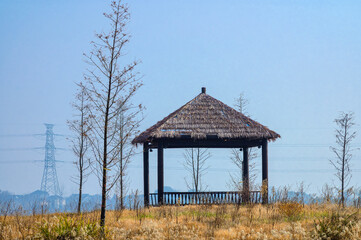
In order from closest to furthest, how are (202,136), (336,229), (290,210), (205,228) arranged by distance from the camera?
1. (336,229)
2. (205,228)
3. (290,210)
4. (202,136)

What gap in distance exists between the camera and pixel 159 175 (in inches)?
740

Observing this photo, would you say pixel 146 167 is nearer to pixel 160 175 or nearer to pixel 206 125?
pixel 160 175

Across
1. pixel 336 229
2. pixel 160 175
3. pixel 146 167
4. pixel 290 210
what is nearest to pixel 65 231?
pixel 336 229

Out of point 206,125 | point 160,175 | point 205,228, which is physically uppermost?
point 206,125

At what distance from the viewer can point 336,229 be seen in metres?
10.9

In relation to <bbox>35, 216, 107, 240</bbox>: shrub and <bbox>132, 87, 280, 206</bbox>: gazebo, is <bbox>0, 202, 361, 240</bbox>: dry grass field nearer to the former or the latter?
<bbox>35, 216, 107, 240</bbox>: shrub

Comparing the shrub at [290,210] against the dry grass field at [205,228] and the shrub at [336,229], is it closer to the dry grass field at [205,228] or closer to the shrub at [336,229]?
the dry grass field at [205,228]

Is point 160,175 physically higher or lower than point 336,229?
higher

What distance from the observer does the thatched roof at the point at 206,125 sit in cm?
1875

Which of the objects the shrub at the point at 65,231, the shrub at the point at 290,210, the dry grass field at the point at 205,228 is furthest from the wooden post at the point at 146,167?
the shrub at the point at 65,231

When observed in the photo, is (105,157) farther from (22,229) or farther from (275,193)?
(275,193)

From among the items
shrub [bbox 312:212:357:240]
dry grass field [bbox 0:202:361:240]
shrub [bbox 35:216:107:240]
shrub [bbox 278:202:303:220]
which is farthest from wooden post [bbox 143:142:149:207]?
shrub [bbox 312:212:357:240]

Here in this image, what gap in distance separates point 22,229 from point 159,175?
749 centimetres

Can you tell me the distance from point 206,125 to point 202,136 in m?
0.78
